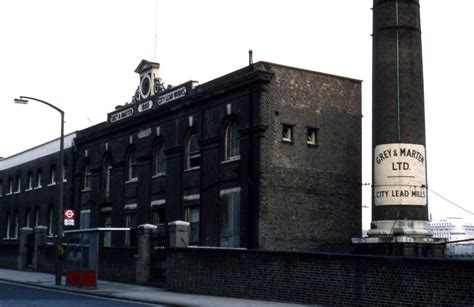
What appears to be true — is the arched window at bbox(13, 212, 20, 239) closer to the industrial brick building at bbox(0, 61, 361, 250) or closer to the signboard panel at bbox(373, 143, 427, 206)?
the industrial brick building at bbox(0, 61, 361, 250)

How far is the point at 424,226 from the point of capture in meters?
28.2

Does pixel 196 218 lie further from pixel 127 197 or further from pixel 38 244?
pixel 38 244

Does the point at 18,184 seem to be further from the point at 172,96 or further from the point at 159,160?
the point at 172,96

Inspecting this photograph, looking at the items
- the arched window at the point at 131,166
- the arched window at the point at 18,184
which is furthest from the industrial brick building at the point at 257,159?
the arched window at the point at 18,184

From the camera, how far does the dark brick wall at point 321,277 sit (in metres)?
18.3

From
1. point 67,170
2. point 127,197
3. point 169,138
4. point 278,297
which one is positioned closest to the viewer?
point 278,297

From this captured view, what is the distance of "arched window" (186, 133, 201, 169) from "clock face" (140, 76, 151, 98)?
5790mm

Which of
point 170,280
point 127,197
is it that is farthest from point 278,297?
point 127,197

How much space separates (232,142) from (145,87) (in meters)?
10.1

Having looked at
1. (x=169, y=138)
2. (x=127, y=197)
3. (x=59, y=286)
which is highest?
(x=169, y=138)

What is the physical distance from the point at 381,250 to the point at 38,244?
78.4ft

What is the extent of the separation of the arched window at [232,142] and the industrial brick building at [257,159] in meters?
0.05

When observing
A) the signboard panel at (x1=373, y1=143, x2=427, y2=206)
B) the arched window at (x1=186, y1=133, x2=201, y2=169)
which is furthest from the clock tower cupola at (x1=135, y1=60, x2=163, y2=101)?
the signboard panel at (x1=373, y1=143, x2=427, y2=206)

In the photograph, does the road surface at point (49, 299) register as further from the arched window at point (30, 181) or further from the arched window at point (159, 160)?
the arched window at point (30, 181)
